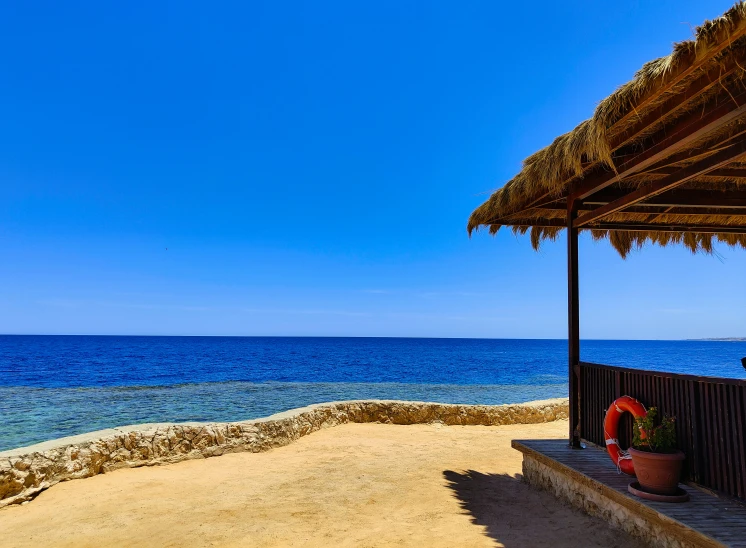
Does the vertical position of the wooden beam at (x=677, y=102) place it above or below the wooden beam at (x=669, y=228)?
above

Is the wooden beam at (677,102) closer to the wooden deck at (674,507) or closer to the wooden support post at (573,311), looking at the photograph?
the wooden support post at (573,311)

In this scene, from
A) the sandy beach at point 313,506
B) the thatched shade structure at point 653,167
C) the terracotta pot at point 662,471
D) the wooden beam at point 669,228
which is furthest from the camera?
the wooden beam at point 669,228

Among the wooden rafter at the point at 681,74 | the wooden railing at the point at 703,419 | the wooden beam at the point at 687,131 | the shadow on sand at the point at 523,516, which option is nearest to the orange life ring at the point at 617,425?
the wooden railing at the point at 703,419

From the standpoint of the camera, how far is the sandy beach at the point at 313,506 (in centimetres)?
414

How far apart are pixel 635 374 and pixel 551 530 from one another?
1655 millimetres

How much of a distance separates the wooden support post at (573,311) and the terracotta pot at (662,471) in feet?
5.86

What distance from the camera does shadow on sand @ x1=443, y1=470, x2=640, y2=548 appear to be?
3941mm

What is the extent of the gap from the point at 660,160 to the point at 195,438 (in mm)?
6849

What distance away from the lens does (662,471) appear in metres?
3.63

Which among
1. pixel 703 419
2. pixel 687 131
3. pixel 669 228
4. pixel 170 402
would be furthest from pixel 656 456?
pixel 170 402

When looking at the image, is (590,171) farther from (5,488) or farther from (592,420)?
(5,488)

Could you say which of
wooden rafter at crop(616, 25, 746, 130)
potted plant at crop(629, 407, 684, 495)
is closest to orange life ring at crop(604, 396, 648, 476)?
potted plant at crop(629, 407, 684, 495)

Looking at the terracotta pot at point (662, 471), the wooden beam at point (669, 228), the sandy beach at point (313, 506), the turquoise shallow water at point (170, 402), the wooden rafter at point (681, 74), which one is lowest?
the turquoise shallow water at point (170, 402)

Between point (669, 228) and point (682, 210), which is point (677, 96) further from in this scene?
point (669, 228)
